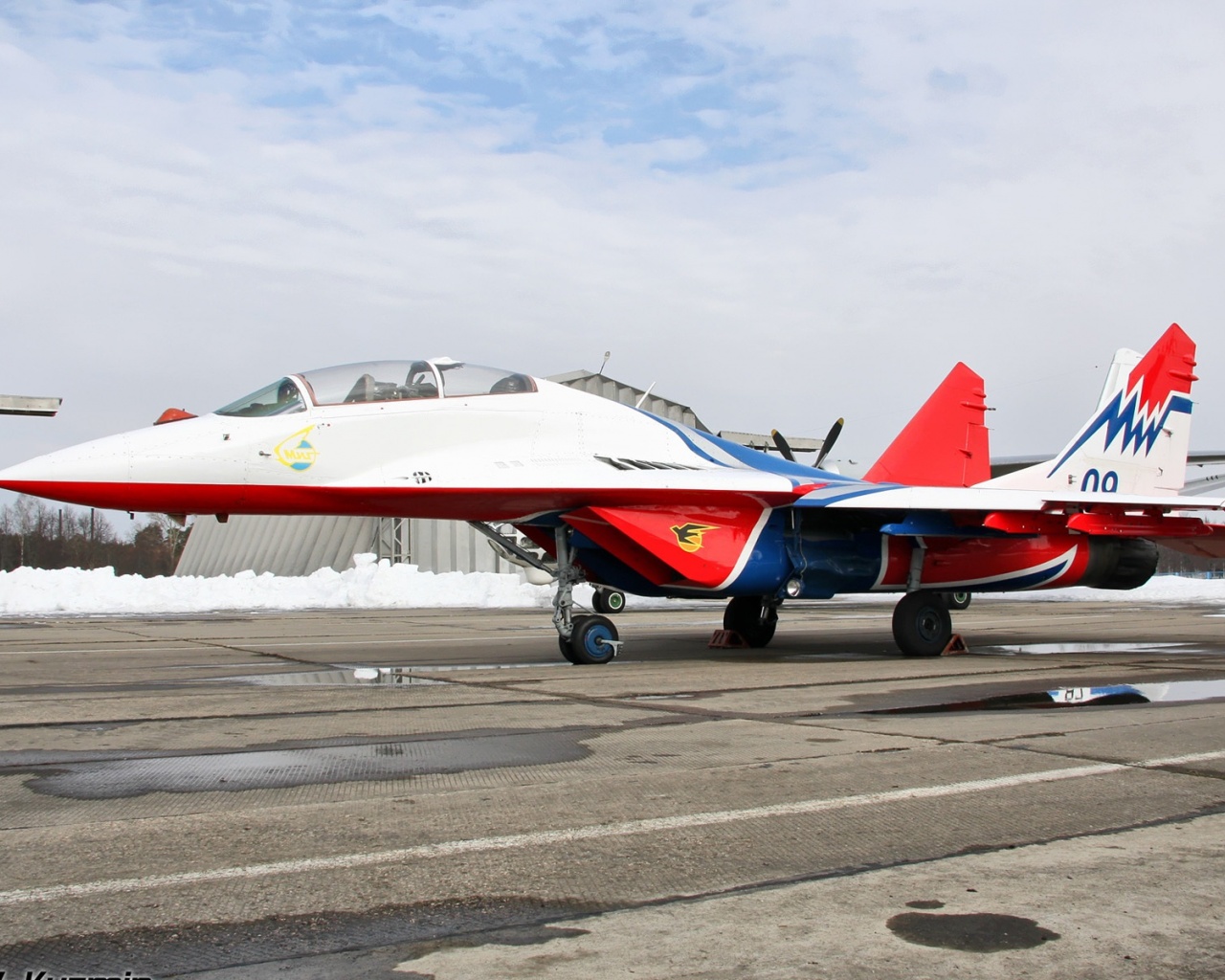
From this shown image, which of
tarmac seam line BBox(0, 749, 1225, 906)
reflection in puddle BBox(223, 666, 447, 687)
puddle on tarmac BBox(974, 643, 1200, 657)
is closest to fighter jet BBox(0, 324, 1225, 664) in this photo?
puddle on tarmac BBox(974, 643, 1200, 657)

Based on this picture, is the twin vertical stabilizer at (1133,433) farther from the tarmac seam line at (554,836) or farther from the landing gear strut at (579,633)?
the tarmac seam line at (554,836)

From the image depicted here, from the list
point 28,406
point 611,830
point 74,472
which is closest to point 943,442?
point 74,472

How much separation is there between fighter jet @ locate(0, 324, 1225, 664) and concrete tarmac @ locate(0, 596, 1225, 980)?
2.02 m

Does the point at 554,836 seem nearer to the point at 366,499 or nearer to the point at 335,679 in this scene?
the point at 335,679

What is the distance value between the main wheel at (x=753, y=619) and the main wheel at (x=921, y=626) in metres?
1.71

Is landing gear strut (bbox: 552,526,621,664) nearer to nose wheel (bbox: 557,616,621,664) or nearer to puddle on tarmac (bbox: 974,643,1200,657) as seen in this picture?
nose wheel (bbox: 557,616,621,664)

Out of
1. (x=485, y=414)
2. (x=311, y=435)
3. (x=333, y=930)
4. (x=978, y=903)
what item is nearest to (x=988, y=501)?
(x=485, y=414)

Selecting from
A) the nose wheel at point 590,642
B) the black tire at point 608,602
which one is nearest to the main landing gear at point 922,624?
the nose wheel at point 590,642

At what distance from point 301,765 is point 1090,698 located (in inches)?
236

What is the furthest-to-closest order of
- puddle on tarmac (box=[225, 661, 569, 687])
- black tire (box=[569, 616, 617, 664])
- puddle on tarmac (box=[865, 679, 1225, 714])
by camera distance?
1. black tire (box=[569, 616, 617, 664])
2. puddle on tarmac (box=[225, 661, 569, 687])
3. puddle on tarmac (box=[865, 679, 1225, 714])

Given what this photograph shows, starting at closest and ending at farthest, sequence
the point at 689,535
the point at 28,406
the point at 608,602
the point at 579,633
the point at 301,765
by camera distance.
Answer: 1. the point at 301,765
2. the point at 579,633
3. the point at 689,535
4. the point at 608,602
5. the point at 28,406

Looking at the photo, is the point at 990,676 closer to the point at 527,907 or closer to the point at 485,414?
the point at 485,414

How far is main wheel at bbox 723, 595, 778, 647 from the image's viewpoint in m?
14.0

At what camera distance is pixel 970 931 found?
3.05 metres
